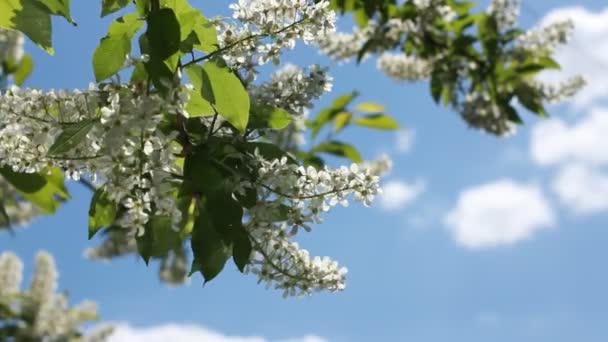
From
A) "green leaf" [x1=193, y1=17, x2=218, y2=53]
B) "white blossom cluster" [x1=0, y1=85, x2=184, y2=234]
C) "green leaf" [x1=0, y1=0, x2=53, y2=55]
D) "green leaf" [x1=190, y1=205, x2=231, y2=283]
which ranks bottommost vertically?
"green leaf" [x1=190, y1=205, x2=231, y2=283]

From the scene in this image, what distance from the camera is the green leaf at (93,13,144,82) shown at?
125cm

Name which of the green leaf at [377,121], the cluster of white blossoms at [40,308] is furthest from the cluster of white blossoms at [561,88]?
the cluster of white blossoms at [40,308]

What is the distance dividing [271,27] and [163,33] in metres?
0.19

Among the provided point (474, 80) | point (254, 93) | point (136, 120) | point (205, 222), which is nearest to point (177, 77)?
point (136, 120)

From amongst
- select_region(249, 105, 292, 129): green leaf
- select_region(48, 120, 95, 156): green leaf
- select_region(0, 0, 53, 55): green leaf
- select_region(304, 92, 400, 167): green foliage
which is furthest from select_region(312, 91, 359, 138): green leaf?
select_region(48, 120, 95, 156): green leaf

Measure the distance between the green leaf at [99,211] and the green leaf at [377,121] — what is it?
10.6ft

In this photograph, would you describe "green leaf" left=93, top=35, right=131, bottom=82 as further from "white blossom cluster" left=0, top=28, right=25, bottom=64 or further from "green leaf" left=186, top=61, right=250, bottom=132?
"white blossom cluster" left=0, top=28, right=25, bottom=64

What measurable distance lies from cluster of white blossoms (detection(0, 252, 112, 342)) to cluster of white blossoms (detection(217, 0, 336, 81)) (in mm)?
4936

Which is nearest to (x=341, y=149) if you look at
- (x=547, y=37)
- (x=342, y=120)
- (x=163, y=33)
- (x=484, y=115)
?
(x=342, y=120)

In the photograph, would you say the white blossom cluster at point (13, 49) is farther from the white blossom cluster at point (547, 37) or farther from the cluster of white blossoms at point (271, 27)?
the cluster of white blossoms at point (271, 27)

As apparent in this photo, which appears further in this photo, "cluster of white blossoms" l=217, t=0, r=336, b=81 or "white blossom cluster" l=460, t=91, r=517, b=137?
"white blossom cluster" l=460, t=91, r=517, b=137

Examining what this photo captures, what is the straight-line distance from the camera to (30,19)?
1347 mm

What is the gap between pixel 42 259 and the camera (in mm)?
6492

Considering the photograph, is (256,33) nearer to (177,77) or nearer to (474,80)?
(177,77)
